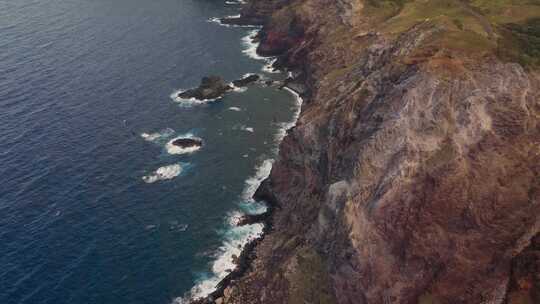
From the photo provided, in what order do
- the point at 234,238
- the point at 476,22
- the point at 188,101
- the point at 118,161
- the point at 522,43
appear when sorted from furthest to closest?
the point at 188,101 < the point at 118,161 < the point at 476,22 < the point at 234,238 < the point at 522,43

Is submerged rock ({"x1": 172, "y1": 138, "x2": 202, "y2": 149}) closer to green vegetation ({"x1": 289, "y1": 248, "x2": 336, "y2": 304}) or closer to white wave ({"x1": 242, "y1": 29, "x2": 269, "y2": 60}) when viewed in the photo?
green vegetation ({"x1": 289, "y1": 248, "x2": 336, "y2": 304})

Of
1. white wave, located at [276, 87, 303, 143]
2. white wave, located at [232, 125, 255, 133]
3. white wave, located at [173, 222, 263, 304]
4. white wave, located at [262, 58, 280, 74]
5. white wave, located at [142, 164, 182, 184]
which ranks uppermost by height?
white wave, located at [262, 58, 280, 74]

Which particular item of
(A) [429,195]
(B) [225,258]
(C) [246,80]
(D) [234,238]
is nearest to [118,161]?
(D) [234,238]

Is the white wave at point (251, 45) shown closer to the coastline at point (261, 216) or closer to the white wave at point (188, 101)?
the coastline at point (261, 216)

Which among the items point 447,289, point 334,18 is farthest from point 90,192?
point 334,18

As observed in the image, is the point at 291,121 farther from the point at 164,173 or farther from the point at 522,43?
the point at 522,43

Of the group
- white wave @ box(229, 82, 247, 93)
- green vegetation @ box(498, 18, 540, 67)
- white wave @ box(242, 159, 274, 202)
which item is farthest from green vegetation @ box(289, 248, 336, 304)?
white wave @ box(229, 82, 247, 93)
